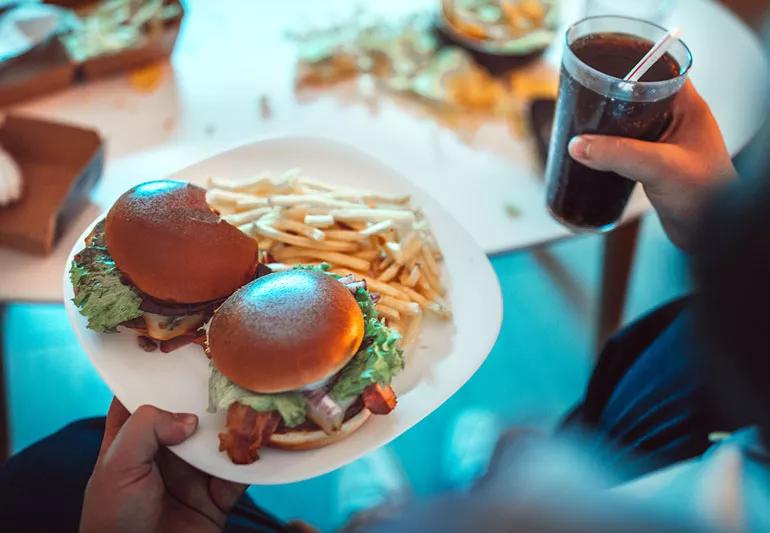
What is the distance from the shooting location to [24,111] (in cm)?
188

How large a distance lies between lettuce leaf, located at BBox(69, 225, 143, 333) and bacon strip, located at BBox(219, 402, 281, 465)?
0.88 ft

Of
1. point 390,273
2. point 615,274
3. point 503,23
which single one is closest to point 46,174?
point 390,273

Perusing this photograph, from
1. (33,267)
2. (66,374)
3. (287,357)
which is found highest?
(287,357)

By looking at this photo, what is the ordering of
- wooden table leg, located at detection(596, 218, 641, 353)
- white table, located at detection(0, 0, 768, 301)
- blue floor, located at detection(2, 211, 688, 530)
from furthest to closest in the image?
1. wooden table leg, located at detection(596, 218, 641, 353)
2. blue floor, located at detection(2, 211, 688, 530)
3. white table, located at detection(0, 0, 768, 301)

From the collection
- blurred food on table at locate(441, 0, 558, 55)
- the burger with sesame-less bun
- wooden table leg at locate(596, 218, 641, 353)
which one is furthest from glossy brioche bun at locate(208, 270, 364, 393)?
wooden table leg at locate(596, 218, 641, 353)

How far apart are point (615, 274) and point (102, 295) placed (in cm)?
180

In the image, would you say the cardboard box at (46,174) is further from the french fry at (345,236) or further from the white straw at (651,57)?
the white straw at (651,57)

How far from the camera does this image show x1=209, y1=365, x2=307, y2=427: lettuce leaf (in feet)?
3.69

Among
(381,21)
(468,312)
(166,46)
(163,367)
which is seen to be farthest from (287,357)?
(381,21)

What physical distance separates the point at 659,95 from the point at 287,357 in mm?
776

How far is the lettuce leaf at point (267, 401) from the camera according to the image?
1.12 meters

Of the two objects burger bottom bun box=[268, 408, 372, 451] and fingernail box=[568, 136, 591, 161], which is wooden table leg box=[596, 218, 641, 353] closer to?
fingernail box=[568, 136, 591, 161]

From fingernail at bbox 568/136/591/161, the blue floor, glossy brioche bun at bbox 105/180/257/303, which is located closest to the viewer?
glossy brioche bun at bbox 105/180/257/303

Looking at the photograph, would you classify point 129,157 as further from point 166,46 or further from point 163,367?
point 163,367
